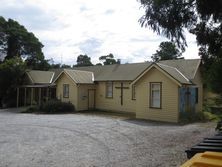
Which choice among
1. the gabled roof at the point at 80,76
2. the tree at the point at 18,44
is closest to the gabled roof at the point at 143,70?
the gabled roof at the point at 80,76

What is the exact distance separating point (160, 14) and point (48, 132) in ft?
34.0

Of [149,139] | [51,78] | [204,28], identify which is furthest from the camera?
[51,78]

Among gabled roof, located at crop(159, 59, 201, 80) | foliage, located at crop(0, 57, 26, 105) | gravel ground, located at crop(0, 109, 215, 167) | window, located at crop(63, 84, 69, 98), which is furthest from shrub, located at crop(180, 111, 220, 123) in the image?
foliage, located at crop(0, 57, 26, 105)

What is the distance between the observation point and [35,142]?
13094 mm

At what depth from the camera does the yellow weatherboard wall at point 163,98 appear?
22031 mm

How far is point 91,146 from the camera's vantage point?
40.2 ft

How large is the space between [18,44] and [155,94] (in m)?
35.2

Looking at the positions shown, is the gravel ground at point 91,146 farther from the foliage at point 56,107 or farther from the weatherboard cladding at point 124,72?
the foliage at point 56,107

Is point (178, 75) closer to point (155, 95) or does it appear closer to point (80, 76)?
point (155, 95)

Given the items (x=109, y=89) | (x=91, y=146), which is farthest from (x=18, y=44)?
(x=91, y=146)

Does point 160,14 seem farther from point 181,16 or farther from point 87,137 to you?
point 87,137

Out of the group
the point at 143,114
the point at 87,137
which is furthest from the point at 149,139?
the point at 143,114

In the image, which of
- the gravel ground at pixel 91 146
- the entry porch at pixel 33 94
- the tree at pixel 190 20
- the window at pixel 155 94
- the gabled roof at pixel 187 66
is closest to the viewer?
the tree at pixel 190 20

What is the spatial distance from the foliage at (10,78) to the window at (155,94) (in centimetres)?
1764
